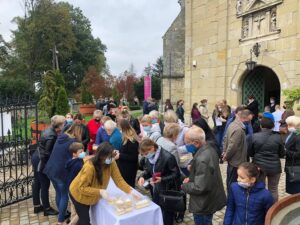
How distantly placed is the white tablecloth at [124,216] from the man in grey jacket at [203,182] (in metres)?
0.46

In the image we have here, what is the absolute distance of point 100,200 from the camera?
3.71 metres

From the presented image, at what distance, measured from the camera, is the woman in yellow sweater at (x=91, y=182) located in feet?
11.7

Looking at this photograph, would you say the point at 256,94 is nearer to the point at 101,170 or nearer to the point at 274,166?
the point at 274,166

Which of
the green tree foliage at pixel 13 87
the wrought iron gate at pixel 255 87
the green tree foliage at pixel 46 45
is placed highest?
the green tree foliage at pixel 46 45

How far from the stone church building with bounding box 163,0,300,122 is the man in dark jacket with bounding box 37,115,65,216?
8.40 metres

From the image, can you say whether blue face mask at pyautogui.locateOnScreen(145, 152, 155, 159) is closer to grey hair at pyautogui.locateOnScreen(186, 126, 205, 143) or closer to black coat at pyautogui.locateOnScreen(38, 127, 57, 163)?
grey hair at pyautogui.locateOnScreen(186, 126, 205, 143)

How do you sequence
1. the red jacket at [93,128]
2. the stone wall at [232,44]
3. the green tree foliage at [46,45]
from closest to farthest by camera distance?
the red jacket at [93,128]
the stone wall at [232,44]
the green tree foliage at [46,45]

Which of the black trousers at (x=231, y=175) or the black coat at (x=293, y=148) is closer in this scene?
the black coat at (x=293, y=148)

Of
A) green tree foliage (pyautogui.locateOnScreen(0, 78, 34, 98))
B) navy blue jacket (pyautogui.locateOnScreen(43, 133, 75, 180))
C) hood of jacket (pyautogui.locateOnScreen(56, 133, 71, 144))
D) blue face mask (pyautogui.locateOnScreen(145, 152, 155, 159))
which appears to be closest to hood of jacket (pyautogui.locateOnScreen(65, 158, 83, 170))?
navy blue jacket (pyautogui.locateOnScreen(43, 133, 75, 180))

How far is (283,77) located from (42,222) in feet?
32.0

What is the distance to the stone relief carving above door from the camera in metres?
11.6

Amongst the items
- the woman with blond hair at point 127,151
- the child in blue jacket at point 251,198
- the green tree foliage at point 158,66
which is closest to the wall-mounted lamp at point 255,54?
A: the woman with blond hair at point 127,151

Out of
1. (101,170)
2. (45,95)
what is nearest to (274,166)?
(101,170)

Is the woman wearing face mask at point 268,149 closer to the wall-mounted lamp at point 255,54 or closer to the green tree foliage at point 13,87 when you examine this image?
the wall-mounted lamp at point 255,54
